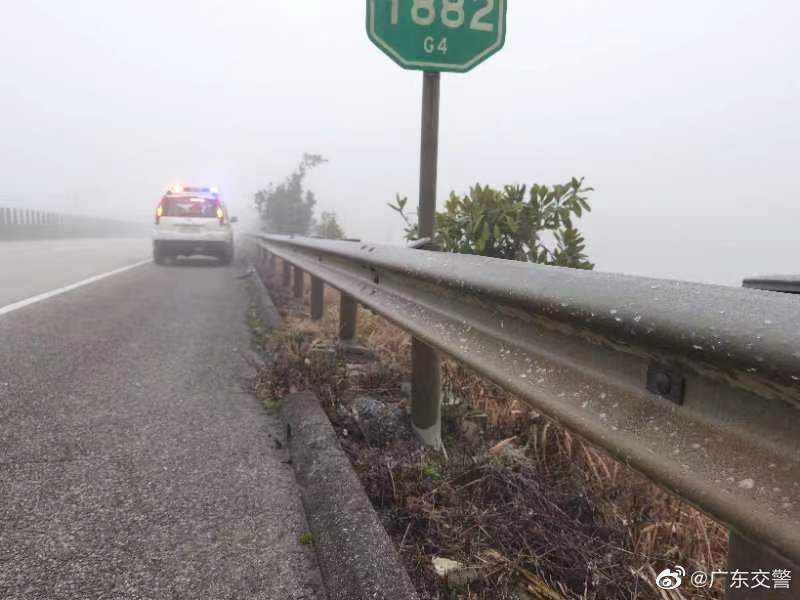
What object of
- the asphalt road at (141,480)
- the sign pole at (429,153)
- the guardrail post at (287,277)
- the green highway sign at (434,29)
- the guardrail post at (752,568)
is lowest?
the asphalt road at (141,480)

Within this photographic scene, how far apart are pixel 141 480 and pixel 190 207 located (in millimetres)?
13370

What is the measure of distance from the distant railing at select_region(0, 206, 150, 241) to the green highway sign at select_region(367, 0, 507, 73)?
27.1 m

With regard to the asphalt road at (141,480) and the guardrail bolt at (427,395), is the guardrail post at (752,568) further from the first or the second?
the guardrail bolt at (427,395)

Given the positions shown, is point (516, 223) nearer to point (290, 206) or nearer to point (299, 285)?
point (299, 285)

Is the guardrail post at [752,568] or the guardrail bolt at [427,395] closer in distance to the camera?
the guardrail post at [752,568]

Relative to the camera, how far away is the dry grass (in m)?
1.69

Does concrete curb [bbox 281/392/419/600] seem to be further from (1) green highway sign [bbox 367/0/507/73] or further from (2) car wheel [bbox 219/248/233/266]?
(2) car wheel [bbox 219/248/233/266]

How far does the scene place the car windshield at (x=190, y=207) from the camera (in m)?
14.5

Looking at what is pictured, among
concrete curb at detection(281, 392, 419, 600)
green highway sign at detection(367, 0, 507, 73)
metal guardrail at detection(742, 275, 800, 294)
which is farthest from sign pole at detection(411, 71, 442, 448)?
metal guardrail at detection(742, 275, 800, 294)

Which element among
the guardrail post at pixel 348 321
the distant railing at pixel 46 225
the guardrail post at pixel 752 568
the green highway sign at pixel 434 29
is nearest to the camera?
the guardrail post at pixel 752 568

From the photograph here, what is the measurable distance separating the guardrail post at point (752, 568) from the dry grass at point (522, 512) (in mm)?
277

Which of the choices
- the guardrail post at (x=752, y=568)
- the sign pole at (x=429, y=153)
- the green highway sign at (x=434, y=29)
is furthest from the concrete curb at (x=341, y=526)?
the green highway sign at (x=434, y=29)

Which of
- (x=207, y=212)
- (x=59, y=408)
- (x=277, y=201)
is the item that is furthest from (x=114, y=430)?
(x=277, y=201)

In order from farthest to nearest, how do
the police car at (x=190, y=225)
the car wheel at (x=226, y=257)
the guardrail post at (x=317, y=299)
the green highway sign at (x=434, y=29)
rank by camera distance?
the car wheel at (x=226, y=257)
the police car at (x=190, y=225)
the guardrail post at (x=317, y=299)
the green highway sign at (x=434, y=29)
